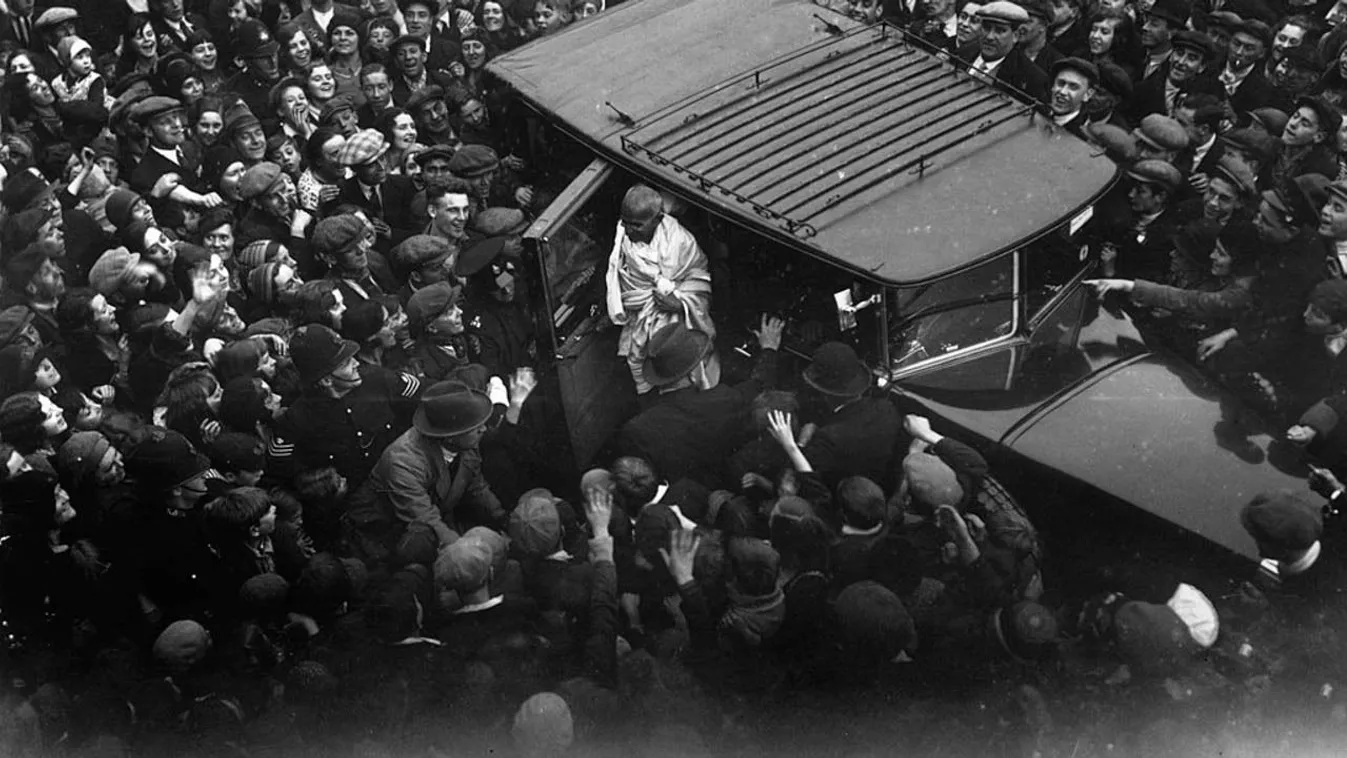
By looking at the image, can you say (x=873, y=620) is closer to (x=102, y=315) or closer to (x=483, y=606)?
(x=483, y=606)

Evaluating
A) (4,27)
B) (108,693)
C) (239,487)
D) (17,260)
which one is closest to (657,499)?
(239,487)

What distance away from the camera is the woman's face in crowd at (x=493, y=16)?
9148 mm

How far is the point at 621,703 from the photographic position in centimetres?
561

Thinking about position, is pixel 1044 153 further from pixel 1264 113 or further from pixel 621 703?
pixel 621 703

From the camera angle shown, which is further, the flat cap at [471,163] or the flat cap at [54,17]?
the flat cap at [54,17]

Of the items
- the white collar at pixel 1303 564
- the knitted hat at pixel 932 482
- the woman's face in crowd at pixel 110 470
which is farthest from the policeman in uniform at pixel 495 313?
the white collar at pixel 1303 564

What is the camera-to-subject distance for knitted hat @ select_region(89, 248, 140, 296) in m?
6.92

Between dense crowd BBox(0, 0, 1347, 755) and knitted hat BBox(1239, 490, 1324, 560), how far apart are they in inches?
0.6

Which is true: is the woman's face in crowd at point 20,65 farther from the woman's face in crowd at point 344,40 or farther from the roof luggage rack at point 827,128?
the roof luggage rack at point 827,128

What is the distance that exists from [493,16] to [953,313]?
424 cm

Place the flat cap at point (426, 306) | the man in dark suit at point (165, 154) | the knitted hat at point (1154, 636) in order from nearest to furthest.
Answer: the knitted hat at point (1154, 636) → the flat cap at point (426, 306) → the man in dark suit at point (165, 154)

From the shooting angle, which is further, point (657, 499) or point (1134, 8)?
point (1134, 8)

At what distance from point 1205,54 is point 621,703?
5.36 meters

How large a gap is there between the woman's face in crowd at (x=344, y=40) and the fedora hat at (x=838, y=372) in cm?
441
